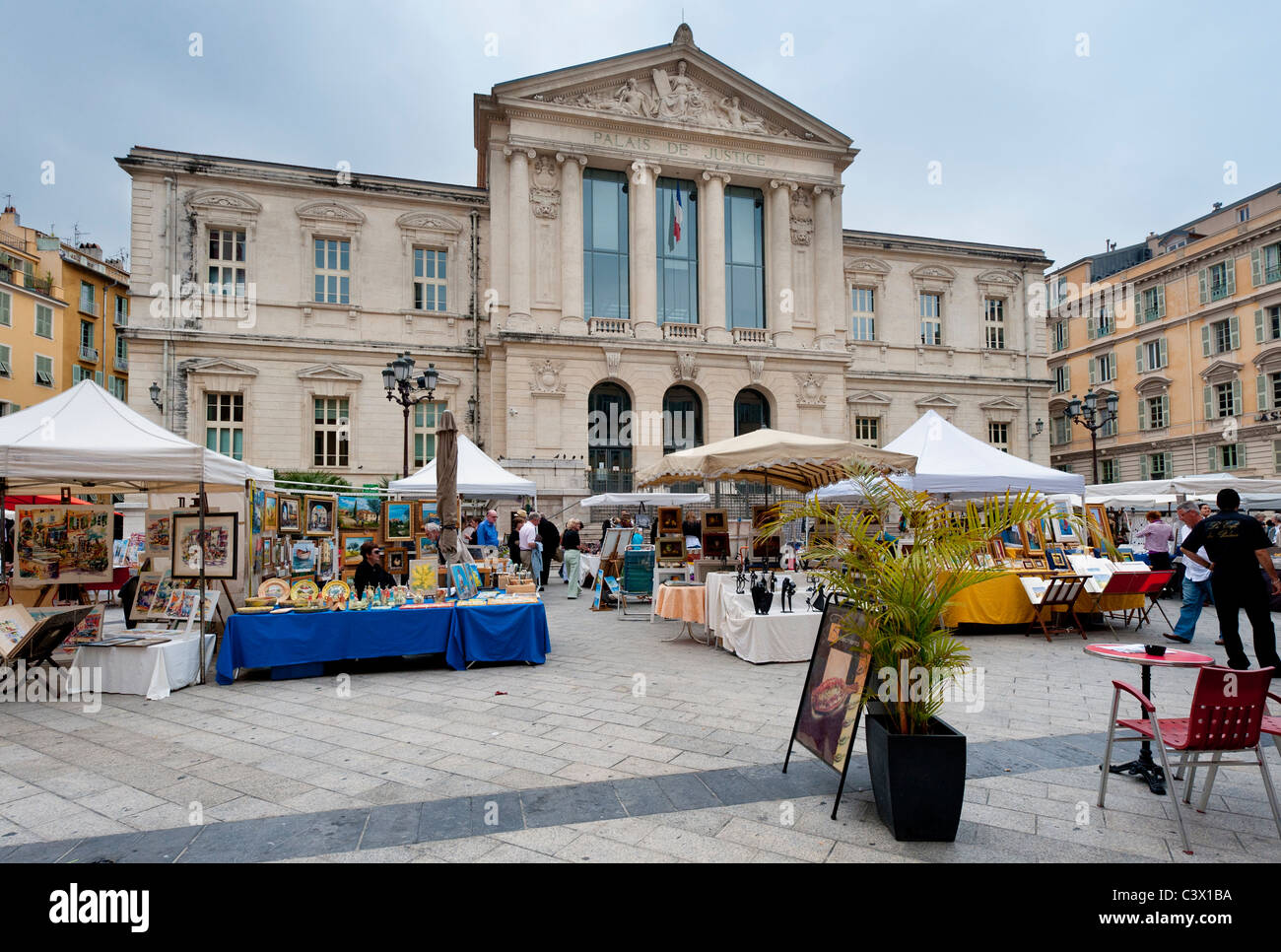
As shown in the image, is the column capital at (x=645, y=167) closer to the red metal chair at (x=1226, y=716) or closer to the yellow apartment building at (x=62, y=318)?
the yellow apartment building at (x=62, y=318)

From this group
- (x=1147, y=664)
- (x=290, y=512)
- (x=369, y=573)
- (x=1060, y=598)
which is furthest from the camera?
(x=290, y=512)

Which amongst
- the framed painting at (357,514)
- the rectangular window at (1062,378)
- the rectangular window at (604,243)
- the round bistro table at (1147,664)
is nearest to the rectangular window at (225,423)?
the rectangular window at (604,243)

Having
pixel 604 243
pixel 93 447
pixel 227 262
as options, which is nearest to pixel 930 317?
pixel 604 243

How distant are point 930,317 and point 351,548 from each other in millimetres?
28516

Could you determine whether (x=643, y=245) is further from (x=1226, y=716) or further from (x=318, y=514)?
(x=1226, y=716)

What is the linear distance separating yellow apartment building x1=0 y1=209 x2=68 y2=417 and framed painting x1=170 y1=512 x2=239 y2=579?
101 ft

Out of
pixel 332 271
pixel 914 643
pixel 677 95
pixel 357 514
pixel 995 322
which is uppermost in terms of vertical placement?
pixel 677 95

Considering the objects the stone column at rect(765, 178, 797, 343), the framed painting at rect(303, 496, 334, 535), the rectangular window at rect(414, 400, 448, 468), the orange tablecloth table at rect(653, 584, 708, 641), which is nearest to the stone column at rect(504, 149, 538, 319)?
the rectangular window at rect(414, 400, 448, 468)

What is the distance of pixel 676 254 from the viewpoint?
2745 cm

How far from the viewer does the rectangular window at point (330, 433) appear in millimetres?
25016

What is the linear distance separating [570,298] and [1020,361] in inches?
851
